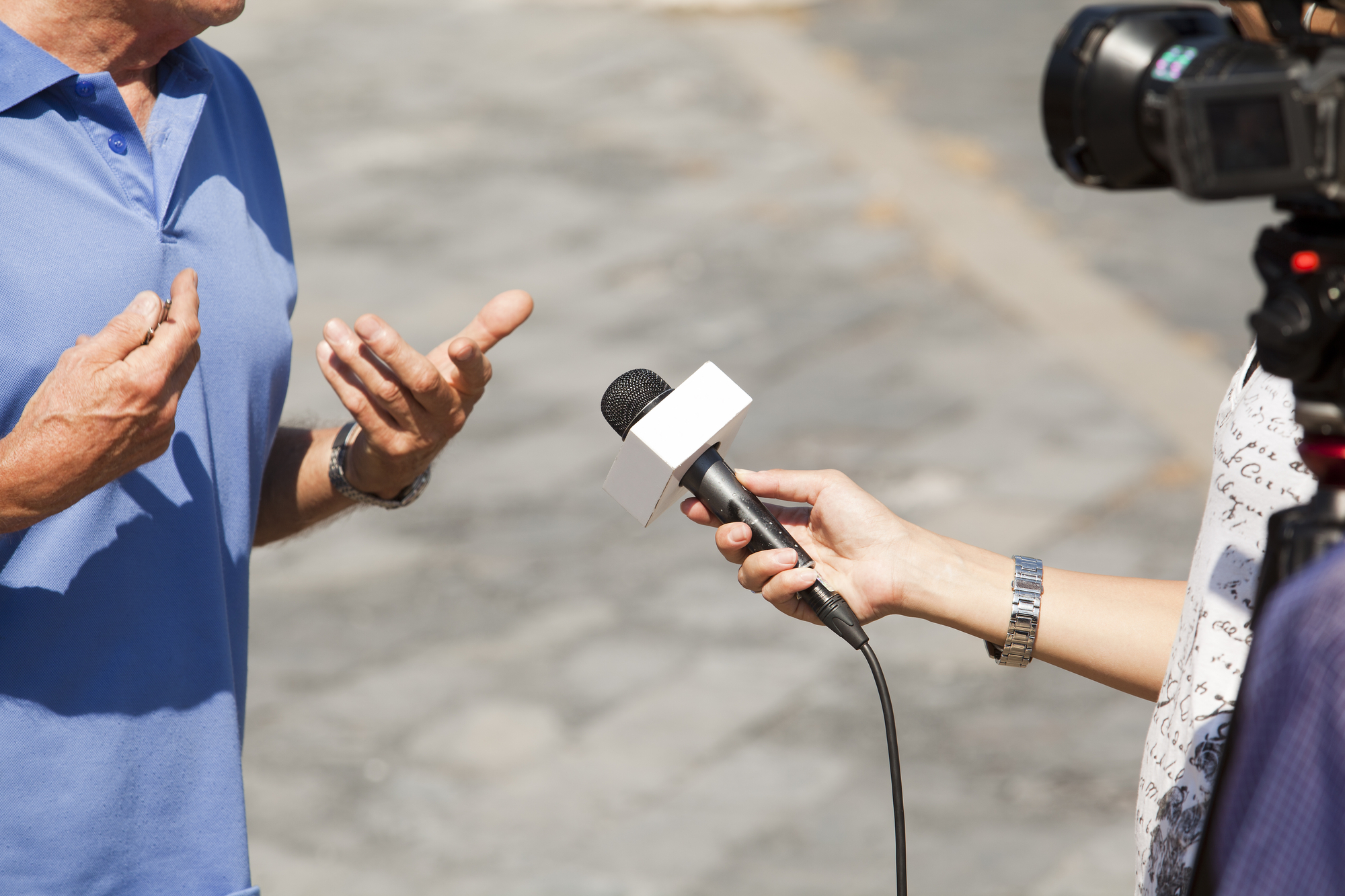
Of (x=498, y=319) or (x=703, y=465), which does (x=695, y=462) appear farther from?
(x=498, y=319)

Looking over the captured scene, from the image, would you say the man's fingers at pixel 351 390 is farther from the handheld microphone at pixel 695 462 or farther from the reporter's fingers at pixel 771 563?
the reporter's fingers at pixel 771 563

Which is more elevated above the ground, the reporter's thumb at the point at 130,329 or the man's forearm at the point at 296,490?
the reporter's thumb at the point at 130,329

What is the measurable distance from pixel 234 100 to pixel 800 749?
2.35 meters

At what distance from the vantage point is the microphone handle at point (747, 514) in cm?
155

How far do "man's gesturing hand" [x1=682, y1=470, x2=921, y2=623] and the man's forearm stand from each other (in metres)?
0.67

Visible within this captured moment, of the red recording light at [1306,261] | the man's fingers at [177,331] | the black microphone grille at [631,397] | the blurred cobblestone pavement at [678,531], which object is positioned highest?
the red recording light at [1306,261]

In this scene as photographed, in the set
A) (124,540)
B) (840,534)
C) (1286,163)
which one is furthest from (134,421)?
(1286,163)

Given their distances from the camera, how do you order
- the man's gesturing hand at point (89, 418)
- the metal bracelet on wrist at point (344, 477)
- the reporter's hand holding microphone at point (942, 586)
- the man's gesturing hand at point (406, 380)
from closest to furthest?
the man's gesturing hand at point (89, 418), the reporter's hand holding microphone at point (942, 586), the man's gesturing hand at point (406, 380), the metal bracelet on wrist at point (344, 477)

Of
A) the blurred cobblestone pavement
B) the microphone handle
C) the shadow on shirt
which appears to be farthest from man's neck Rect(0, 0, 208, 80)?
the blurred cobblestone pavement

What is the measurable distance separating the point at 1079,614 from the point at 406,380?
0.92m

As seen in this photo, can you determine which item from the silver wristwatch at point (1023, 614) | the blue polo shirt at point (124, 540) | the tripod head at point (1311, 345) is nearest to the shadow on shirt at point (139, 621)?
the blue polo shirt at point (124, 540)

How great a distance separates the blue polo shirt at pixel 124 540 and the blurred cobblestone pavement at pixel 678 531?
50.0 inches

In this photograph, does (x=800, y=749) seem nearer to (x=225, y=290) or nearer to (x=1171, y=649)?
(x=1171, y=649)

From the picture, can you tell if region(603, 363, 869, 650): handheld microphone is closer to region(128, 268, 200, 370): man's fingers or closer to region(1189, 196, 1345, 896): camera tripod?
region(128, 268, 200, 370): man's fingers
